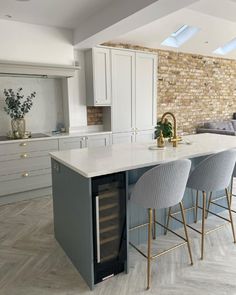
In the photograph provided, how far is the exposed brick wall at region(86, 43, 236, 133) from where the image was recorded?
5.90 m

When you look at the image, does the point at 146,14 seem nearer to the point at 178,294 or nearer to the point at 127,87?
the point at 127,87

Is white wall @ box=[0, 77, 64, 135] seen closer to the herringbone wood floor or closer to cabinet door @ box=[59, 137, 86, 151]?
cabinet door @ box=[59, 137, 86, 151]

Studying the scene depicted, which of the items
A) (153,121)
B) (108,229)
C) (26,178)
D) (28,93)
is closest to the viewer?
(108,229)

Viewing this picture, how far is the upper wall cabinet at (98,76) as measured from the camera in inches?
169

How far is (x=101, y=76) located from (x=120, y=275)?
10.5 ft

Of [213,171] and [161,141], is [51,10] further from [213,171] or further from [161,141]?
[213,171]

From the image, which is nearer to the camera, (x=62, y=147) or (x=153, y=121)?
(x=62, y=147)

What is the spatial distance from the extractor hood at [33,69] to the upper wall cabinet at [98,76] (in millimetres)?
402

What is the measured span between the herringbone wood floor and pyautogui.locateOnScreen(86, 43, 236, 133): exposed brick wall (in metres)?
3.81

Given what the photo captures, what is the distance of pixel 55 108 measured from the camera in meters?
4.51

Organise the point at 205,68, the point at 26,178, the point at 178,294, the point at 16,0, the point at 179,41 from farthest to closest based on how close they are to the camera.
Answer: the point at 205,68, the point at 179,41, the point at 26,178, the point at 16,0, the point at 178,294

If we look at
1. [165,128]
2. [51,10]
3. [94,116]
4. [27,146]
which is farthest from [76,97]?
[165,128]

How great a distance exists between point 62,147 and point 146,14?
7.34 ft

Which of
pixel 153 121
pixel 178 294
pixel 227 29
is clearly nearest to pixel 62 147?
pixel 153 121
